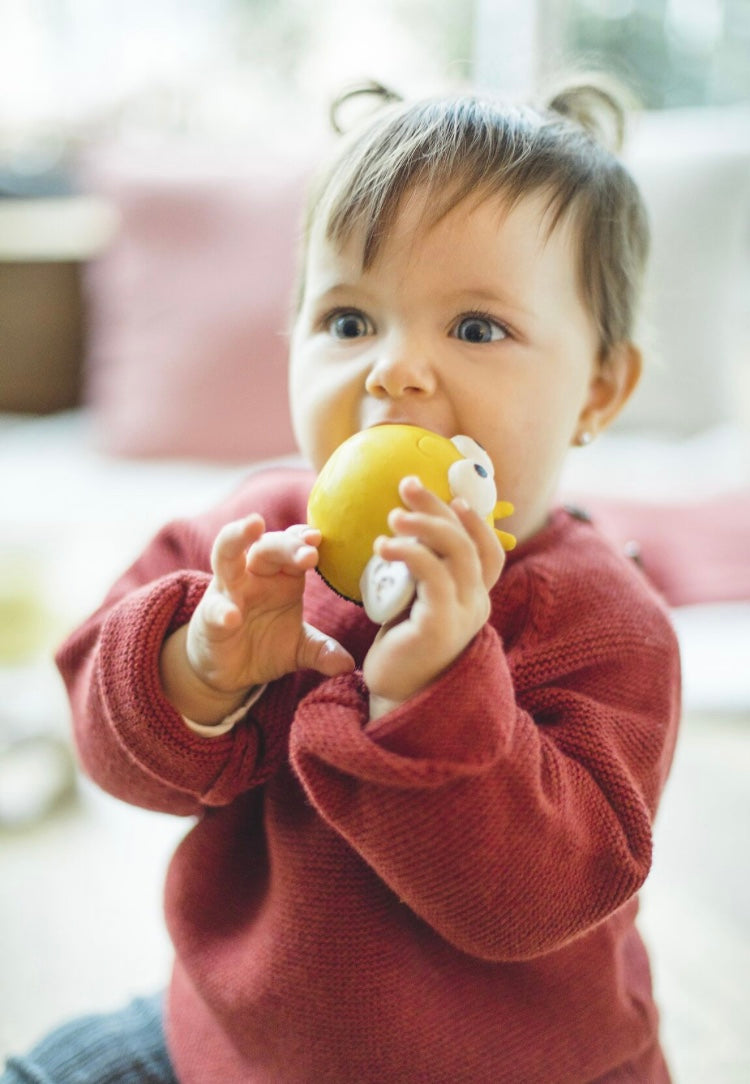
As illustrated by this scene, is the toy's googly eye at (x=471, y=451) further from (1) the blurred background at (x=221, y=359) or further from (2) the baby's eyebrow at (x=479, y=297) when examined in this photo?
(1) the blurred background at (x=221, y=359)

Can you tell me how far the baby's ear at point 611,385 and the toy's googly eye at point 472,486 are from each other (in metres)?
0.25

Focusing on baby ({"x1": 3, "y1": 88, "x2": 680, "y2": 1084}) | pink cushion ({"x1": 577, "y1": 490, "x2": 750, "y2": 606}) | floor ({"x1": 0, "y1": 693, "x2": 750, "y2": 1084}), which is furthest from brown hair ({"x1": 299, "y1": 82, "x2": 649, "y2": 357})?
floor ({"x1": 0, "y1": 693, "x2": 750, "y2": 1084})

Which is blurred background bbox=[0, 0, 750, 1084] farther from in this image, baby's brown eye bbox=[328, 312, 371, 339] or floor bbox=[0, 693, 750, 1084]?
baby's brown eye bbox=[328, 312, 371, 339]

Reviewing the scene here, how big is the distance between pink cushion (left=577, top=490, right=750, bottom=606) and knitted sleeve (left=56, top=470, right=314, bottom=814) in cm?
73

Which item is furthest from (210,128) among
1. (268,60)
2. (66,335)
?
(66,335)

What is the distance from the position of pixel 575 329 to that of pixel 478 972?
0.47 metres

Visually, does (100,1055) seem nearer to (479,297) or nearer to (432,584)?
(432,584)

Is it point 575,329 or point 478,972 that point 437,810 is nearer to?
point 478,972

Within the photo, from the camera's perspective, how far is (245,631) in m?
0.61

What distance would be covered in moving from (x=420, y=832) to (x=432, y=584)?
15cm

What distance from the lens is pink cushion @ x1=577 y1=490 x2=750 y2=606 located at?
1303 millimetres

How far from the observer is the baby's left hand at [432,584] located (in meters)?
0.50

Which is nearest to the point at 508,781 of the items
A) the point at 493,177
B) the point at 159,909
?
the point at 493,177

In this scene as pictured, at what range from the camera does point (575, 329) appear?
0.71 meters
